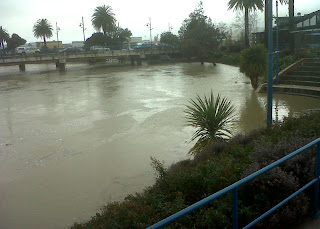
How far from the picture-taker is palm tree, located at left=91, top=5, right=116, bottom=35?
7819 centimetres

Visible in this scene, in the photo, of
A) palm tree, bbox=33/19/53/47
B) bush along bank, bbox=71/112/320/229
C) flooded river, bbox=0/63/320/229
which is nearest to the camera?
bush along bank, bbox=71/112/320/229

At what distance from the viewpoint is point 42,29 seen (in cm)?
9006

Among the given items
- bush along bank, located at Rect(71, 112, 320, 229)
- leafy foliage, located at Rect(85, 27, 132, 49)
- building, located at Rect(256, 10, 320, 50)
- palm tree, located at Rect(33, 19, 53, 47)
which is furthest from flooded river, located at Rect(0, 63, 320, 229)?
palm tree, located at Rect(33, 19, 53, 47)

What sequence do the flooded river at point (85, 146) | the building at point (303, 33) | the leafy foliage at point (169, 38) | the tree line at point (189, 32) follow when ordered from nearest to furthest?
the flooded river at point (85, 146), the building at point (303, 33), the tree line at point (189, 32), the leafy foliage at point (169, 38)

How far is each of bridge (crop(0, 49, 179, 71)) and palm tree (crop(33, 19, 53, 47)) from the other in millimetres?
31994

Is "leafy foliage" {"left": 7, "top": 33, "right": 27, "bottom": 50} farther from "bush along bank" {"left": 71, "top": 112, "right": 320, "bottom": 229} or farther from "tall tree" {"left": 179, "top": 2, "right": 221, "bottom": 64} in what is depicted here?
"bush along bank" {"left": 71, "top": 112, "right": 320, "bottom": 229}

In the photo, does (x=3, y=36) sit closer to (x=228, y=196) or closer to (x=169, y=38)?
→ (x=169, y=38)

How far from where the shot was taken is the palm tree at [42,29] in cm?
8994

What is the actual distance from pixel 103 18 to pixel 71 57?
28.4m

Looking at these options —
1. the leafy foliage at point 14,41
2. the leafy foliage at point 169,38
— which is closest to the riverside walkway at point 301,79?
the leafy foliage at point 169,38

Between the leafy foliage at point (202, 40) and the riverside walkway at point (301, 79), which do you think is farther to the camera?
the leafy foliage at point (202, 40)

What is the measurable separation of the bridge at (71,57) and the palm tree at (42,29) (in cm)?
3199

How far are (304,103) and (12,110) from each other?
1504 cm

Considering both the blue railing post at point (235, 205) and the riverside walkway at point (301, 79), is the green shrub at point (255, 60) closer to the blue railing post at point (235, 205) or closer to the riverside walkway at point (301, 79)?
the riverside walkway at point (301, 79)
